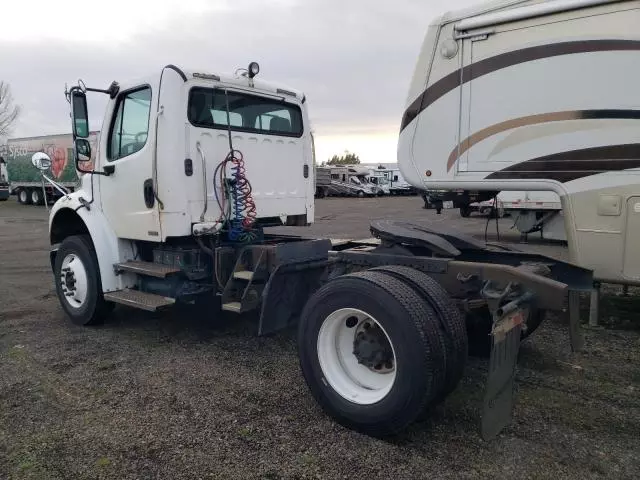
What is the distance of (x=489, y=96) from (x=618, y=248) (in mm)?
1593

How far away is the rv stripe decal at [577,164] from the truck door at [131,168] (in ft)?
11.0

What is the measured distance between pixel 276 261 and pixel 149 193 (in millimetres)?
1519

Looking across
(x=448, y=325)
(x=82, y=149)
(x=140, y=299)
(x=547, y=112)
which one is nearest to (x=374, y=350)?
(x=448, y=325)

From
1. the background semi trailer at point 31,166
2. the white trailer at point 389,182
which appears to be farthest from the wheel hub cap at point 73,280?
the white trailer at point 389,182

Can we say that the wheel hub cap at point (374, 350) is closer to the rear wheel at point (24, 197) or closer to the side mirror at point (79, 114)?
the side mirror at point (79, 114)

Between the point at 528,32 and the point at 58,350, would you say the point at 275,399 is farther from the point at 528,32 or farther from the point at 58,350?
the point at 528,32

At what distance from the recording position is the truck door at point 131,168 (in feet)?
17.8

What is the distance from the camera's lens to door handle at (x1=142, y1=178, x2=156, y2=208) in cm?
536

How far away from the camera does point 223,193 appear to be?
18.0 feet

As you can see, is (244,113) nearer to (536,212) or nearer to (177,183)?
(177,183)

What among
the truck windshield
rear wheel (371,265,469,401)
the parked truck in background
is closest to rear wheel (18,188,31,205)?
the parked truck in background

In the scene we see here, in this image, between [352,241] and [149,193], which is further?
[352,241]

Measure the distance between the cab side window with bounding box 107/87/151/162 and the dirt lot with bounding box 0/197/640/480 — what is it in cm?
202

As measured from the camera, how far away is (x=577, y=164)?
4273 millimetres
